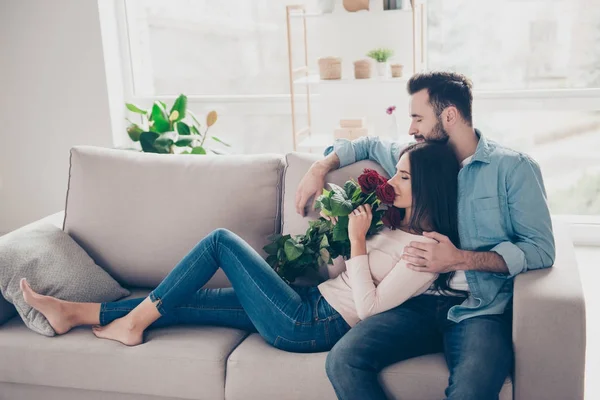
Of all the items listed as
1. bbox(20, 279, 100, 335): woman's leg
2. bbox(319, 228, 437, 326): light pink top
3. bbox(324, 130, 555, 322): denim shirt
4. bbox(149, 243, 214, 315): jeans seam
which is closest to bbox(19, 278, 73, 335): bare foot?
bbox(20, 279, 100, 335): woman's leg

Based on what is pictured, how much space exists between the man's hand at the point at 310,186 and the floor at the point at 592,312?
1.15 metres

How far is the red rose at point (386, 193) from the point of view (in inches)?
74.9

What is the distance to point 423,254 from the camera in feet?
5.97

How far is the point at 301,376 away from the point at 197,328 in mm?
415

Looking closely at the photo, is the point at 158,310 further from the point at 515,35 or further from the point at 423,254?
the point at 515,35

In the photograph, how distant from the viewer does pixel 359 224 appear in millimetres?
1914

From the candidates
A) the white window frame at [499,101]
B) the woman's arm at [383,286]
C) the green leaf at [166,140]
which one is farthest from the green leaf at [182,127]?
the woman's arm at [383,286]

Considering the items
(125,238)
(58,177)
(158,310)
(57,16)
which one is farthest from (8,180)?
(158,310)

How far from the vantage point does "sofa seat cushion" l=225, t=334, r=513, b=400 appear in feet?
5.81

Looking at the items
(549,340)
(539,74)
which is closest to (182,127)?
(539,74)

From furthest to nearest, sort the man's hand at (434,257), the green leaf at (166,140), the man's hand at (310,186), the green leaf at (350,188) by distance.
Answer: the green leaf at (166,140), the man's hand at (310,186), the green leaf at (350,188), the man's hand at (434,257)

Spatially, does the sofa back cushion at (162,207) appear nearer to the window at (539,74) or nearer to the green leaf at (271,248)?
the green leaf at (271,248)

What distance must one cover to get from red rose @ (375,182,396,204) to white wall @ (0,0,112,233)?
2.80 m

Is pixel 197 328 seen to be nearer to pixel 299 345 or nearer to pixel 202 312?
pixel 202 312
